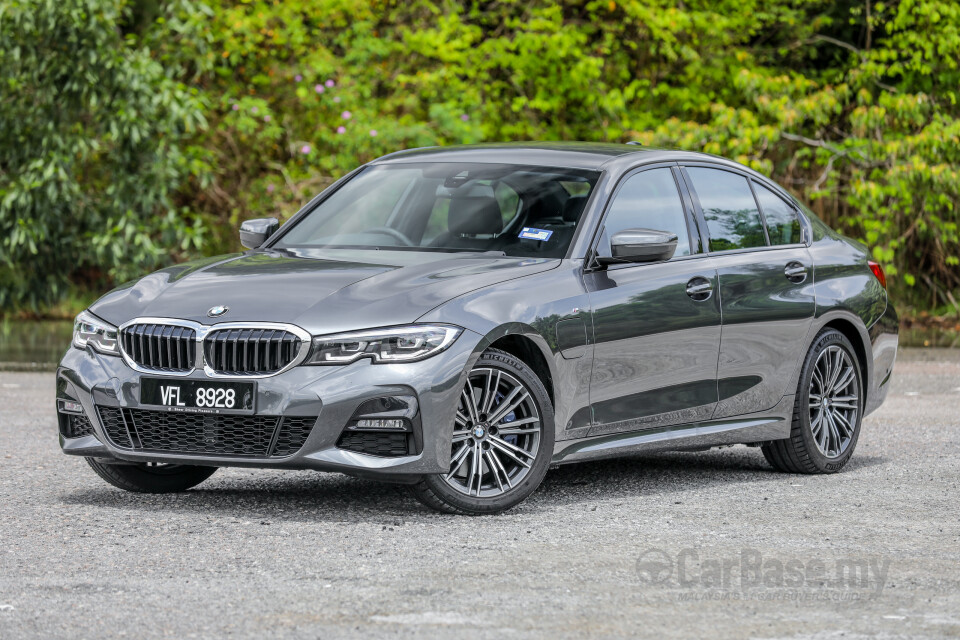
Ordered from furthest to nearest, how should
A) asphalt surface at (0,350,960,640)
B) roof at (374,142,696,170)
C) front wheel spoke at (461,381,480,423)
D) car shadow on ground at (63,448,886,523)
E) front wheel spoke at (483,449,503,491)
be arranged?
roof at (374,142,696,170), car shadow on ground at (63,448,886,523), front wheel spoke at (483,449,503,491), front wheel spoke at (461,381,480,423), asphalt surface at (0,350,960,640)

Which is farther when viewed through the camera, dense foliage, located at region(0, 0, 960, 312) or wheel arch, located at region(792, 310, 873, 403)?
dense foliage, located at region(0, 0, 960, 312)

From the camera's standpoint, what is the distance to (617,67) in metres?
21.5

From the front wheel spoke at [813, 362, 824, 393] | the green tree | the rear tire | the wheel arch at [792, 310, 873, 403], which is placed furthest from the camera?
the green tree

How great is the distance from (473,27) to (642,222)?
12.8 meters

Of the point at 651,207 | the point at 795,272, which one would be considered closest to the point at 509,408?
the point at 651,207

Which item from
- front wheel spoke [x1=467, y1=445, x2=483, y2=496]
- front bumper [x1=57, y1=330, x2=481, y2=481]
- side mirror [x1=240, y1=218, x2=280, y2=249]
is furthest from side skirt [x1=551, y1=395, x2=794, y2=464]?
side mirror [x1=240, y1=218, x2=280, y2=249]

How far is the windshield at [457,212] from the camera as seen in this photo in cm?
810

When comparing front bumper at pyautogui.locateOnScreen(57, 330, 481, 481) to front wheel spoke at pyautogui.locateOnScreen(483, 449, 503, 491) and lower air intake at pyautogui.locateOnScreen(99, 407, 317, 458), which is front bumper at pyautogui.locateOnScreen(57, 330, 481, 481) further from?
front wheel spoke at pyautogui.locateOnScreen(483, 449, 503, 491)

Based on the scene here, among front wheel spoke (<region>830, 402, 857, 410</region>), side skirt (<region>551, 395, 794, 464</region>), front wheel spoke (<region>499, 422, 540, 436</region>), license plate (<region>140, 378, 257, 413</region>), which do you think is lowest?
front wheel spoke (<region>830, 402, 857, 410</region>)

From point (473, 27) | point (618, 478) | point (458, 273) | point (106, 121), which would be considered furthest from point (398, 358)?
point (473, 27)

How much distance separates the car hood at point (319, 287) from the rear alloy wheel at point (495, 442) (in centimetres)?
40

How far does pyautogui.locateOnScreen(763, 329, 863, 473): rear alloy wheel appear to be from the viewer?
906cm

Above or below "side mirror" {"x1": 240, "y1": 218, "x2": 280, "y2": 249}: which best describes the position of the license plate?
below

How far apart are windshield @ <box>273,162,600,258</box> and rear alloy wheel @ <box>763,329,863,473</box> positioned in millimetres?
1749
